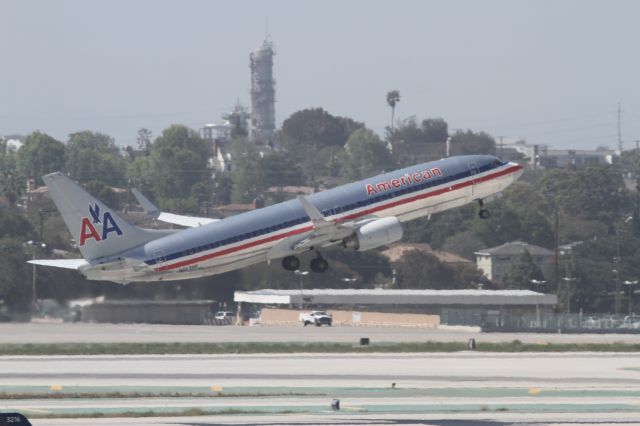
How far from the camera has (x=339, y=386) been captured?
76312mm

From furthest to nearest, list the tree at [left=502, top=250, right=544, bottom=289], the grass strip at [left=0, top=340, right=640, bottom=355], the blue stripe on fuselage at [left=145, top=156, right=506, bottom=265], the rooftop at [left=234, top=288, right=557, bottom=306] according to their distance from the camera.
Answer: the tree at [left=502, top=250, right=544, bottom=289] → the rooftop at [left=234, top=288, right=557, bottom=306] → the grass strip at [left=0, top=340, right=640, bottom=355] → the blue stripe on fuselage at [left=145, top=156, right=506, bottom=265]

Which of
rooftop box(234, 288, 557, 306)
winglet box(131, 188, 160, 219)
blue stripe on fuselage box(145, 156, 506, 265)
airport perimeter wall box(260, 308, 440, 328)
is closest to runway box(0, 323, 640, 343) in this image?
airport perimeter wall box(260, 308, 440, 328)

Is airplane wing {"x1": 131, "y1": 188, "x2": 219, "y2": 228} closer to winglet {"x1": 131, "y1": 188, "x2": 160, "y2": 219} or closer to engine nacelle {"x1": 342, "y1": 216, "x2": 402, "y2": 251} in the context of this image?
winglet {"x1": 131, "y1": 188, "x2": 160, "y2": 219}

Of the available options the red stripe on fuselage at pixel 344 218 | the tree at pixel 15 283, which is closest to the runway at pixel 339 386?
the red stripe on fuselage at pixel 344 218

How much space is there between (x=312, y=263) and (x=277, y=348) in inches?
432

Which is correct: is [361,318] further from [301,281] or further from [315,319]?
[301,281]

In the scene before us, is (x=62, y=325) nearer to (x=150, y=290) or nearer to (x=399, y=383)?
(x=150, y=290)

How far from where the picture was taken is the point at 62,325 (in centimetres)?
10088

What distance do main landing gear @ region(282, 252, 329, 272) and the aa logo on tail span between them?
35.5 feet

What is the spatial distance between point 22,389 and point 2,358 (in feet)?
61.0

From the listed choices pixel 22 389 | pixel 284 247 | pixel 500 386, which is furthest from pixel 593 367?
pixel 22 389

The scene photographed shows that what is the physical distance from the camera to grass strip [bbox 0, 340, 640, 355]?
316 ft

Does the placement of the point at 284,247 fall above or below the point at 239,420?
above

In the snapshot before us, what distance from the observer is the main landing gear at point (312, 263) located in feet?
300
